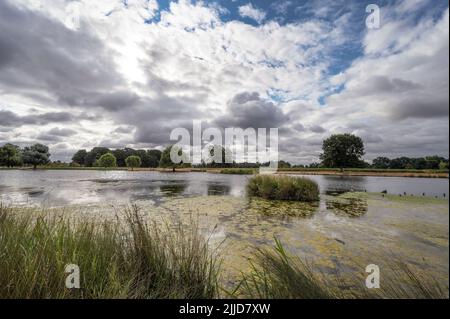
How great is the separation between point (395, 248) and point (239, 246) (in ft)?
13.2

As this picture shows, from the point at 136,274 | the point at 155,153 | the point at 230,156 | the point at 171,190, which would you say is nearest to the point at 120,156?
the point at 155,153

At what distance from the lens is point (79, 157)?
117812mm

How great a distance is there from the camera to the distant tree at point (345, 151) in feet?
181

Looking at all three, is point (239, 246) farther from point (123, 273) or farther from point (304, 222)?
point (304, 222)

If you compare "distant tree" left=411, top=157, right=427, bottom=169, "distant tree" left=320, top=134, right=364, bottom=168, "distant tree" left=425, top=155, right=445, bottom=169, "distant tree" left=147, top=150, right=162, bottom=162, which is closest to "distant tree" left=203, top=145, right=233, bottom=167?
"distant tree" left=147, top=150, right=162, bottom=162

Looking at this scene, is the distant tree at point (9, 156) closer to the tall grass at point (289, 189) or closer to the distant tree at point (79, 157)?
the distant tree at point (79, 157)

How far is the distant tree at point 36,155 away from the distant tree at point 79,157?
4347 centimetres

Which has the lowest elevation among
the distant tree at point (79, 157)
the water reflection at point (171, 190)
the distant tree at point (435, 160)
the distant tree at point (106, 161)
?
the water reflection at point (171, 190)

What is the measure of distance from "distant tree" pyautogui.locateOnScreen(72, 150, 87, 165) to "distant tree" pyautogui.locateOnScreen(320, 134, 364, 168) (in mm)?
121247

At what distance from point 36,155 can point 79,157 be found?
47805 mm

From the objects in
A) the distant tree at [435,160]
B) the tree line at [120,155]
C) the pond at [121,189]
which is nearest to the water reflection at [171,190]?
the pond at [121,189]

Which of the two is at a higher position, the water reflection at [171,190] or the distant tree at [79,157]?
the distant tree at [79,157]

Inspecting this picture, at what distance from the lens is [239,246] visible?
5.40 metres
